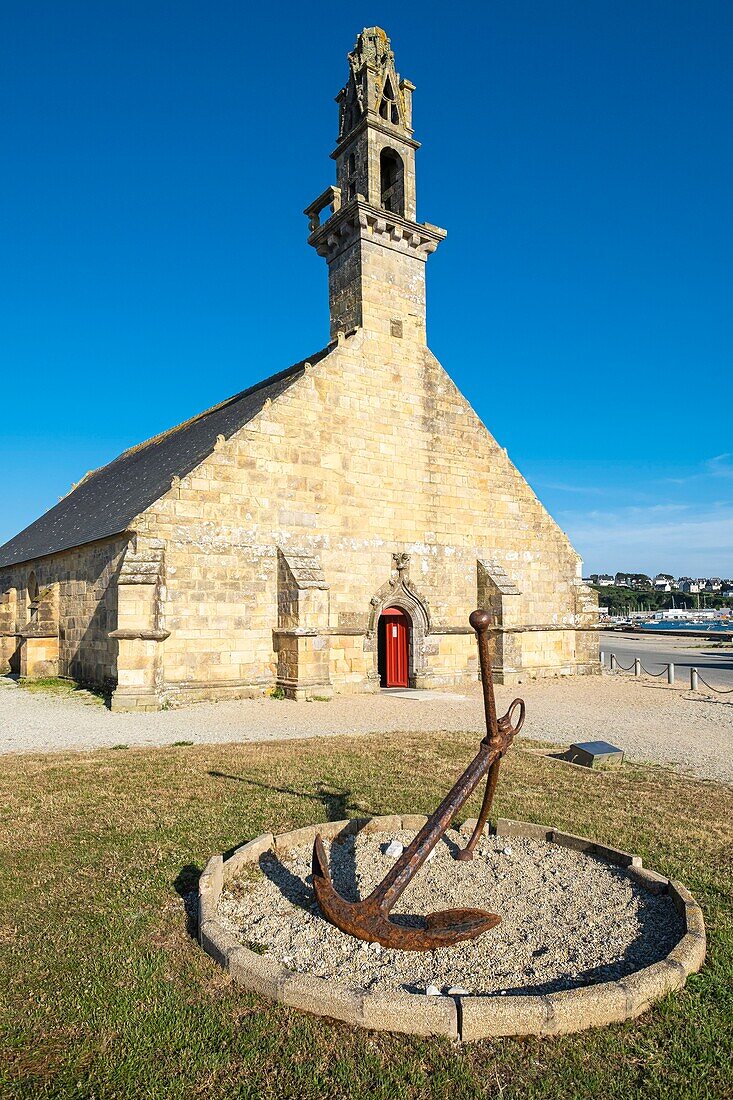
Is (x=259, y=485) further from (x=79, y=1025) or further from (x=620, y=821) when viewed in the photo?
(x=79, y=1025)

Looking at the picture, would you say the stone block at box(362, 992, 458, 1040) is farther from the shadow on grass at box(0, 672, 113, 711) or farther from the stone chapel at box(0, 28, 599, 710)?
the shadow on grass at box(0, 672, 113, 711)

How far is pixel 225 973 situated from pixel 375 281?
18742 millimetres

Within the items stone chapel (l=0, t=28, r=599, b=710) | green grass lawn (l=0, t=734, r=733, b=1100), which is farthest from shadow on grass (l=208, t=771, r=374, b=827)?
stone chapel (l=0, t=28, r=599, b=710)

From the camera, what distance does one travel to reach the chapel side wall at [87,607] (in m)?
16.5

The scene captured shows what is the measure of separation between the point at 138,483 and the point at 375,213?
10.4m

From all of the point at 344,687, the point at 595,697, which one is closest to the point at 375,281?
the point at 344,687

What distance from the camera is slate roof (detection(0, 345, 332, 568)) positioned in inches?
689

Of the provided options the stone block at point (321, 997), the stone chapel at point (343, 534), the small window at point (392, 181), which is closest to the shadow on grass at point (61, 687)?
the stone chapel at point (343, 534)

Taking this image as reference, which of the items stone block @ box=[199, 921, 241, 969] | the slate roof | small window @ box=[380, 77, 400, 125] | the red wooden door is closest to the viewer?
stone block @ box=[199, 921, 241, 969]

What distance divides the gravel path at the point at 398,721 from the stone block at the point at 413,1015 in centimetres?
669

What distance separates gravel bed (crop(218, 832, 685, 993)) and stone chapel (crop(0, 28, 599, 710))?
9.91m

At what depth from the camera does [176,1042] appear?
3320 mm

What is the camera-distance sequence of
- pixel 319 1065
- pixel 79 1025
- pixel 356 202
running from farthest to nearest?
1. pixel 356 202
2. pixel 79 1025
3. pixel 319 1065

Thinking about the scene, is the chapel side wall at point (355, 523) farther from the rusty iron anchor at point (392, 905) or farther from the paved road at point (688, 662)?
the rusty iron anchor at point (392, 905)
